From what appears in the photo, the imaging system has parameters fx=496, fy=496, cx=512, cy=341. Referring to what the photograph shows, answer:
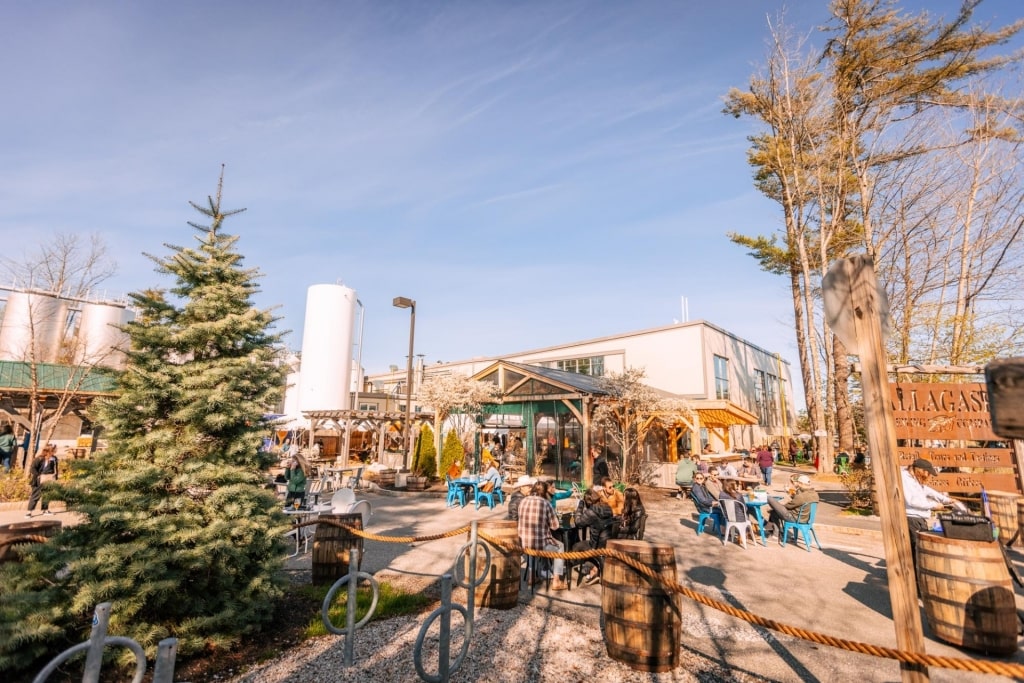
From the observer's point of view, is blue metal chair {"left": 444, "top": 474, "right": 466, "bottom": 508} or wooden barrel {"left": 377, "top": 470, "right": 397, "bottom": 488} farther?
wooden barrel {"left": 377, "top": 470, "right": 397, "bottom": 488}

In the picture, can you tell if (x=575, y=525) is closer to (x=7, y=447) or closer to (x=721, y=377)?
(x=7, y=447)

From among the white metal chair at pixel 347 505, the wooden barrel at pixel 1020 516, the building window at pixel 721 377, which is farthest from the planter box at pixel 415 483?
the building window at pixel 721 377

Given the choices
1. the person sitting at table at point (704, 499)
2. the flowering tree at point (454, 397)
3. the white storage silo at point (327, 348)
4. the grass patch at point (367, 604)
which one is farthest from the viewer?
the white storage silo at point (327, 348)

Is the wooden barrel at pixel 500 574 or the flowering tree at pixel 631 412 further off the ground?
the flowering tree at pixel 631 412

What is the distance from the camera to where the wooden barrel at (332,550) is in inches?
249

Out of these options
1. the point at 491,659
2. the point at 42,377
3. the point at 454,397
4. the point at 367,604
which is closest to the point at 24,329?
the point at 42,377

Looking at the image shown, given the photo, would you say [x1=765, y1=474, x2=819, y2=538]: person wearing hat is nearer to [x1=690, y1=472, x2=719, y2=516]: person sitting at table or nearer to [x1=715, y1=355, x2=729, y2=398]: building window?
[x1=690, y1=472, x2=719, y2=516]: person sitting at table

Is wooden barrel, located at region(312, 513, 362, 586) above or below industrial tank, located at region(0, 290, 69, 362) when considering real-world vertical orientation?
below

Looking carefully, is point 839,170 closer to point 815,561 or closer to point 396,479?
point 815,561

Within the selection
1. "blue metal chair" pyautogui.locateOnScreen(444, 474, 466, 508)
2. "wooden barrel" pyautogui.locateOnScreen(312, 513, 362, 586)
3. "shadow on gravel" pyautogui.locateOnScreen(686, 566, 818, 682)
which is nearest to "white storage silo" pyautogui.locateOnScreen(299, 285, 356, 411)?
"blue metal chair" pyautogui.locateOnScreen(444, 474, 466, 508)

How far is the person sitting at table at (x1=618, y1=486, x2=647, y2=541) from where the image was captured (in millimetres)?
7312

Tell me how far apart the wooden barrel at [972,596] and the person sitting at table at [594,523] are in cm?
346

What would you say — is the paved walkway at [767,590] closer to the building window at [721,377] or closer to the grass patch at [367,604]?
the grass patch at [367,604]

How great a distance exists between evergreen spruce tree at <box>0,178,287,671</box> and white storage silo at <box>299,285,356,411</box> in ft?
86.3
